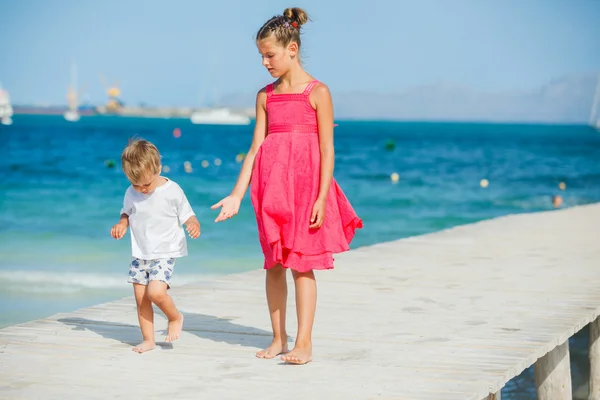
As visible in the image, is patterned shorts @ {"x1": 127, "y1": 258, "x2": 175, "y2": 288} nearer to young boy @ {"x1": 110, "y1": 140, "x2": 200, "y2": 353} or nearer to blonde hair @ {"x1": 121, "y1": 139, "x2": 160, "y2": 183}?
young boy @ {"x1": 110, "y1": 140, "x2": 200, "y2": 353}

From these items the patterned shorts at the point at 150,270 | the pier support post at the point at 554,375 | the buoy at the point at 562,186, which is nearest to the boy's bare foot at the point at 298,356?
the patterned shorts at the point at 150,270

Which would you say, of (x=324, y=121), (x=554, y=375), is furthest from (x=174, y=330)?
(x=554, y=375)

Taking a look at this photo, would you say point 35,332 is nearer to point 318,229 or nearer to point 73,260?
point 318,229

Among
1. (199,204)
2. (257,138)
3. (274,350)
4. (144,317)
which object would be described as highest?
(257,138)

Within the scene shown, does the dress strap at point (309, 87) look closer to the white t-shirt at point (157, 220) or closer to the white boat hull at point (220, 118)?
the white t-shirt at point (157, 220)

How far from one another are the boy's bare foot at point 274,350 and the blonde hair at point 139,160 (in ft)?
3.45

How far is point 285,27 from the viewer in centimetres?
481

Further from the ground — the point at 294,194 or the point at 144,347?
the point at 294,194

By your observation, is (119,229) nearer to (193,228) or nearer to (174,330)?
(193,228)

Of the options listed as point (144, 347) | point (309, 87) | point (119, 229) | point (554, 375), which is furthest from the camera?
point (554, 375)

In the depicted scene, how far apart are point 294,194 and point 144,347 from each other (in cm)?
113

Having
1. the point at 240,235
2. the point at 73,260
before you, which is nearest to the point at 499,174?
the point at 240,235

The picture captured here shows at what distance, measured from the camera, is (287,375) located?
15.4 ft

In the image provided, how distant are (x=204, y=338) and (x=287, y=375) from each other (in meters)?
0.94
